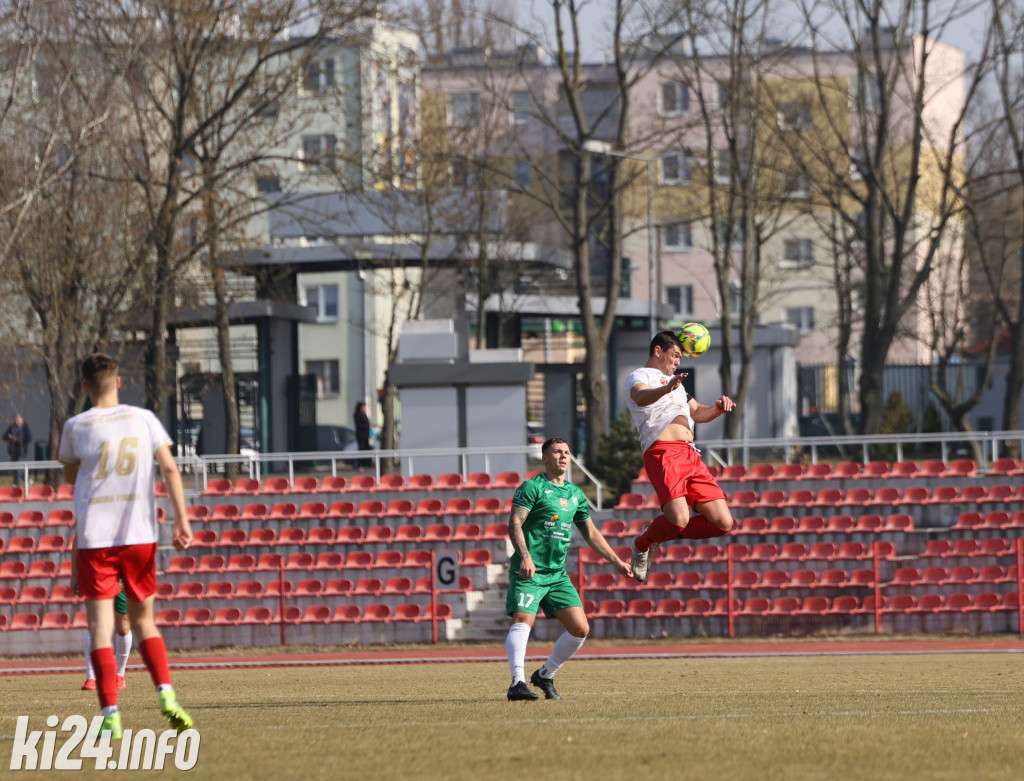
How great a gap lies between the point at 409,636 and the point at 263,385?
13.6m

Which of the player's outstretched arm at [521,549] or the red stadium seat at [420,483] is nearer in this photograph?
the player's outstretched arm at [521,549]

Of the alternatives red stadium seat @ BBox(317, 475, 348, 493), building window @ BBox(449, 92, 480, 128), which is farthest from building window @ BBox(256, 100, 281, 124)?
building window @ BBox(449, 92, 480, 128)

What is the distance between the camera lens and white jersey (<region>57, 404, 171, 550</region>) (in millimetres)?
6457

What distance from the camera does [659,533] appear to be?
9.27m

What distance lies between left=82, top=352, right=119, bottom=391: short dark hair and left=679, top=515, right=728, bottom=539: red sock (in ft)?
13.6

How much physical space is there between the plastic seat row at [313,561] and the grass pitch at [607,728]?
8.48m

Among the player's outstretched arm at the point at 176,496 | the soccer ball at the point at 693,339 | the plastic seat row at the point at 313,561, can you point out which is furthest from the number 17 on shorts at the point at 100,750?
the plastic seat row at the point at 313,561

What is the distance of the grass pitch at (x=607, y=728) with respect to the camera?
5785 mm

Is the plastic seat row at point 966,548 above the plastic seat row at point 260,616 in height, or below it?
above

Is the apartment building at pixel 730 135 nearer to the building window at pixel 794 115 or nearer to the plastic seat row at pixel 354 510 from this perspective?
the building window at pixel 794 115

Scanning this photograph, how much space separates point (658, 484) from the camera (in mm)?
9078

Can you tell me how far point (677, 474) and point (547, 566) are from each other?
1084mm

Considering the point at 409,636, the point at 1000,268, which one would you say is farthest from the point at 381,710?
the point at 1000,268

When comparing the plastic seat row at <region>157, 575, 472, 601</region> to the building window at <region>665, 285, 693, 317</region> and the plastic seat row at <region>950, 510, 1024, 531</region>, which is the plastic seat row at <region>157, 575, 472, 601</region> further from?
the building window at <region>665, 285, 693, 317</region>
